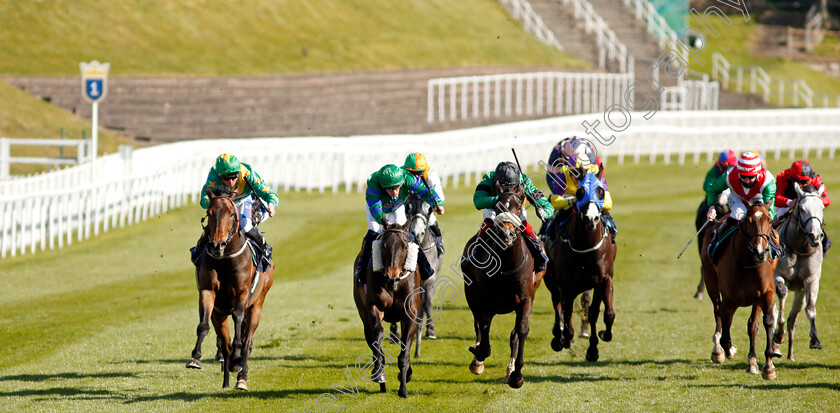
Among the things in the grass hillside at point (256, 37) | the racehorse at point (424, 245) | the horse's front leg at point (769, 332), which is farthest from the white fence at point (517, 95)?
the horse's front leg at point (769, 332)

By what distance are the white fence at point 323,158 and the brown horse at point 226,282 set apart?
9.56m

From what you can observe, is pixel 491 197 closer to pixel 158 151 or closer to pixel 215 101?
pixel 158 151

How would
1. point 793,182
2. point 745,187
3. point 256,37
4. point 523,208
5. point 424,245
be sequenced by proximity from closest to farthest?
point 523,208 → point 745,187 → point 424,245 → point 793,182 → point 256,37

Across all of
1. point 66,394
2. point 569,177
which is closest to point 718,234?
point 569,177

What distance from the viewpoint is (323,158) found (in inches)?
1029

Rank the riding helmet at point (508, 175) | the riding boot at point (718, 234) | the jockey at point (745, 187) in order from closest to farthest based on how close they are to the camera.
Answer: the riding helmet at point (508, 175) → the jockey at point (745, 187) → the riding boot at point (718, 234)

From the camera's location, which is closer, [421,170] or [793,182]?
[421,170]

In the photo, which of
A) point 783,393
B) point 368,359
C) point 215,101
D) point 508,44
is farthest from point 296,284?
point 508,44

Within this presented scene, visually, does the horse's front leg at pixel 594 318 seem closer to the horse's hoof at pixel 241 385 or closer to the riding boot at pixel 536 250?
the riding boot at pixel 536 250

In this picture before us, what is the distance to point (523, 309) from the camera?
33.0 feet

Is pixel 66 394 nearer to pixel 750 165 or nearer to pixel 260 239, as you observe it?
pixel 260 239

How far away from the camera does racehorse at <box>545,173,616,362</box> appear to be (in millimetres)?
10648

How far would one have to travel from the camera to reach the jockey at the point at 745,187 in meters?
10.9

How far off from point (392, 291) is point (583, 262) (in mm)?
2309
